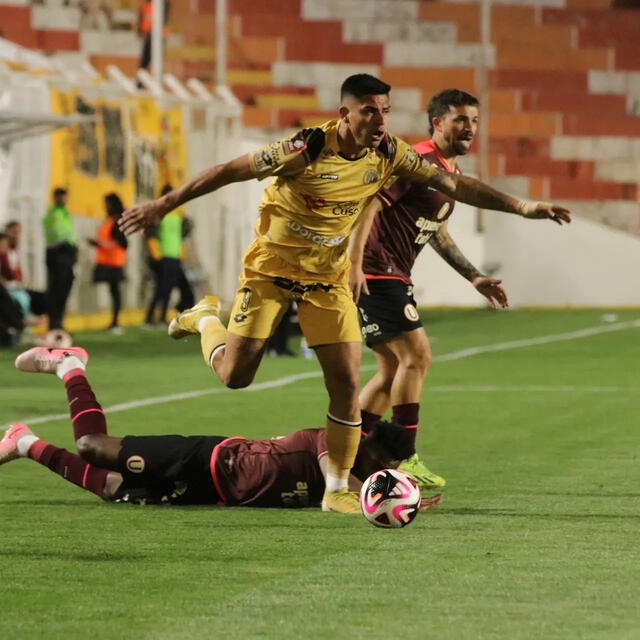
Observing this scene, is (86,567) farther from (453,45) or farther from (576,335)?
(453,45)

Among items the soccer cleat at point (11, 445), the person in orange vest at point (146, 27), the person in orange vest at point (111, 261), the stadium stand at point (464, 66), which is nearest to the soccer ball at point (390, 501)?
the soccer cleat at point (11, 445)

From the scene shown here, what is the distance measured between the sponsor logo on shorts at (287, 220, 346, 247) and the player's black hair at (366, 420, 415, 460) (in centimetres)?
87

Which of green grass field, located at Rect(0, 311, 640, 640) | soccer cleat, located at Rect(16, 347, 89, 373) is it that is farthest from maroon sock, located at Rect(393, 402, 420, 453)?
soccer cleat, located at Rect(16, 347, 89, 373)

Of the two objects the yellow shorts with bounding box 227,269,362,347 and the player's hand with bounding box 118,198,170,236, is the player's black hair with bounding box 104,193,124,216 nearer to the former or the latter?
the yellow shorts with bounding box 227,269,362,347

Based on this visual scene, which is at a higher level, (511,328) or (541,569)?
(541,569)

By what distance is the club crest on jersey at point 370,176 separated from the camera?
7.87 m

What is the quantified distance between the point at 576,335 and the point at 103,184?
716 centimetres

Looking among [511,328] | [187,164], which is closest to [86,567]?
[511,328]

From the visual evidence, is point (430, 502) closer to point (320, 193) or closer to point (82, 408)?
point (320, 193)

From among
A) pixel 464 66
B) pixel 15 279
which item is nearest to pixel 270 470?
pixel 15 279

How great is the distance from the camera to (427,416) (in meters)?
12.9

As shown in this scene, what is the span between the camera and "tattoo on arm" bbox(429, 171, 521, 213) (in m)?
8.16

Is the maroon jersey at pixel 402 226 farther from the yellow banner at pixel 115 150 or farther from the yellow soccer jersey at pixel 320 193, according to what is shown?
the yellow banner at pixel 115 150

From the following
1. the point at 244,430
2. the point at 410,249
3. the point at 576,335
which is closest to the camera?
the point at 410,249
